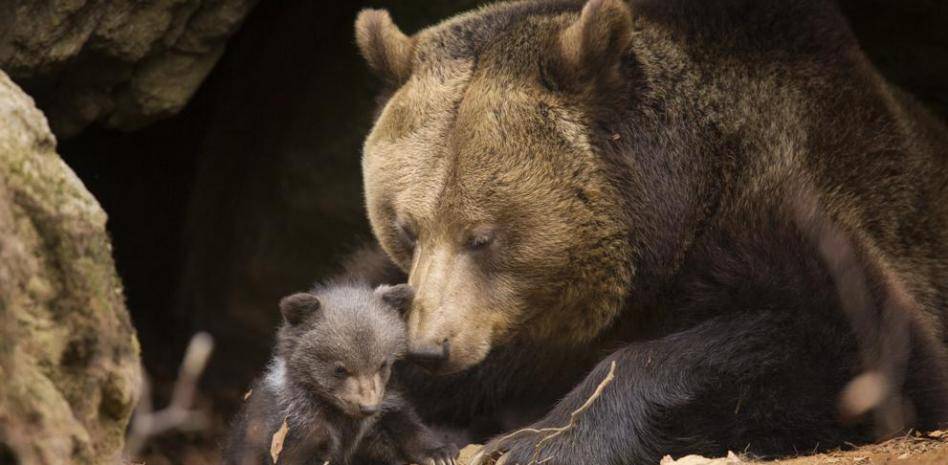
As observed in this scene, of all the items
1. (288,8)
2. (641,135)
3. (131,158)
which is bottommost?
(131,158)

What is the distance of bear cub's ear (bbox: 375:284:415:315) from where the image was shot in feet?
17.8

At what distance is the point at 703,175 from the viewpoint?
5.82m

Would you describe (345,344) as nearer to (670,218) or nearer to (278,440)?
(278,440)

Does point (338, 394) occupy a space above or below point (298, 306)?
below

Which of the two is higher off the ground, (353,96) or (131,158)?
(353,96)

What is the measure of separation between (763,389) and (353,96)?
461 cm

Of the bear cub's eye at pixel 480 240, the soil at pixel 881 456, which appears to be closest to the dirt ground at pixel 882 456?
the soil at pixel 881 456

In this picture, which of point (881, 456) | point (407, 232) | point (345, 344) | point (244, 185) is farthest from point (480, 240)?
point (244, 185)

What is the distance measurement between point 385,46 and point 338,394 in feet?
6.63

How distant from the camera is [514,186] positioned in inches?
223

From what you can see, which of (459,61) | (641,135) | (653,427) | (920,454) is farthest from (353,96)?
(920,454)

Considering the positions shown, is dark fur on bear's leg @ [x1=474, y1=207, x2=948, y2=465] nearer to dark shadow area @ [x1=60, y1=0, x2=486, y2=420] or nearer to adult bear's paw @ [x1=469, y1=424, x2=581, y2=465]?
adult bear's paw @ [x1=469, y1=424, x2=581, y2=465]

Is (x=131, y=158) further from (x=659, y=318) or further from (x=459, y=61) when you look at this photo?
(x=659, y=318)

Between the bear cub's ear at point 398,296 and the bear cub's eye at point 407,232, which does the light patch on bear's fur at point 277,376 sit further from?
the bear cub's eye at point 407,232
